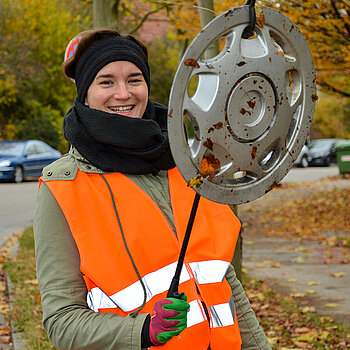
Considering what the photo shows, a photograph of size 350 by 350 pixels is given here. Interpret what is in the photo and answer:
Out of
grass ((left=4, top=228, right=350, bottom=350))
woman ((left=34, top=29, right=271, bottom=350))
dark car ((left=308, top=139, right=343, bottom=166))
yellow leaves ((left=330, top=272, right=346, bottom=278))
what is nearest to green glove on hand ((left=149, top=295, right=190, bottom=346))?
woman ((left=34, top=29, right=271, bottom=350))

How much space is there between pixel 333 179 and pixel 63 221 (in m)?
20.6

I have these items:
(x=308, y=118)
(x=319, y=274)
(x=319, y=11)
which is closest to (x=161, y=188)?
(x=308, y=118)

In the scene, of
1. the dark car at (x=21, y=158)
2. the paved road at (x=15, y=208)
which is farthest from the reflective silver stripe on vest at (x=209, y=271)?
the dark car at (x=21, y=158)

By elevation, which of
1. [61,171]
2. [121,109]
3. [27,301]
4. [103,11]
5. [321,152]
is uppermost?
[103,11]

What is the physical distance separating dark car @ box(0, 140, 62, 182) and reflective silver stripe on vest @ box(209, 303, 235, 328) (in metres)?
17.7

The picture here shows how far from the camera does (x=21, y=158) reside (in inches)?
759

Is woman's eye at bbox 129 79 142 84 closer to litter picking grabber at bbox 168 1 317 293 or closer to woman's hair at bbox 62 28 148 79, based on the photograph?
woman's hair at bbox 62 28 148 79

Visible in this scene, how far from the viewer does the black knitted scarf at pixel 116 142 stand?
1886 millimetres

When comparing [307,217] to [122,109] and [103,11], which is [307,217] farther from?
[122,109]

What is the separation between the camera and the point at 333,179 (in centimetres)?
2145

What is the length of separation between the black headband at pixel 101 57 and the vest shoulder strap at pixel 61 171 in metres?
0.26

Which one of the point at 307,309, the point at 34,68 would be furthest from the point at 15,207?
the point at 34,68

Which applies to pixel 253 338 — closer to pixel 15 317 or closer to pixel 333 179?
pixel 15 317

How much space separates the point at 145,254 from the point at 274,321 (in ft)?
12.6
